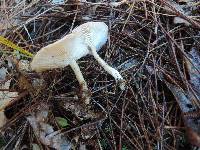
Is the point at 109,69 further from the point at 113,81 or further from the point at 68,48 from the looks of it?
the point at 68,48

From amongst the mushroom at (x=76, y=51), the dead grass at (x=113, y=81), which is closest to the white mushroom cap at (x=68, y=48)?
the mushroom at (x=76, y=51)

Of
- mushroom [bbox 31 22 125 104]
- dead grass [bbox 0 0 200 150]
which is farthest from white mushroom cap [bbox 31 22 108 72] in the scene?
dead grass [bbox 0 0 200 150]

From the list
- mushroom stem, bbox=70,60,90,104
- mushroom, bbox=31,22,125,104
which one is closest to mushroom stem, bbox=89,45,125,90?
mushroom, bbox=31,22,125,104

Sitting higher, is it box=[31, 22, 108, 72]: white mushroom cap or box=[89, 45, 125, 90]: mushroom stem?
box=[31, 22, 108, 72]: white mushroom cap

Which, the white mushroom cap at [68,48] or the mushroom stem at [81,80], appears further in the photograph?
the mushroom stem at [81,80]

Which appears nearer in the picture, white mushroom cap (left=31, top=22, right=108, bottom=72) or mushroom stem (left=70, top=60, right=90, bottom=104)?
white mushroom cap (left=31, top=22, right=108, bottom=72)

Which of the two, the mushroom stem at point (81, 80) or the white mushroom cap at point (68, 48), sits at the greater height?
the white mushroom cap at point (68, 48)

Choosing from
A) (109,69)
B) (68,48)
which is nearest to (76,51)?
(68,48)

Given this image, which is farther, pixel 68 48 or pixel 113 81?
pixel 113 81

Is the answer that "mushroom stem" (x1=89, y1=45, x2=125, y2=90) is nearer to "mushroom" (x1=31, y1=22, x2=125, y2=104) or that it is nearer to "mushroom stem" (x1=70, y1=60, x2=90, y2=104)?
"mushroom" (x1=31, y1=22, x2=125, y2=104)

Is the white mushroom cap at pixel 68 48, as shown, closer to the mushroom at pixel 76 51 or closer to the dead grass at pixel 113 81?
the mushroom at pixel 76 51
